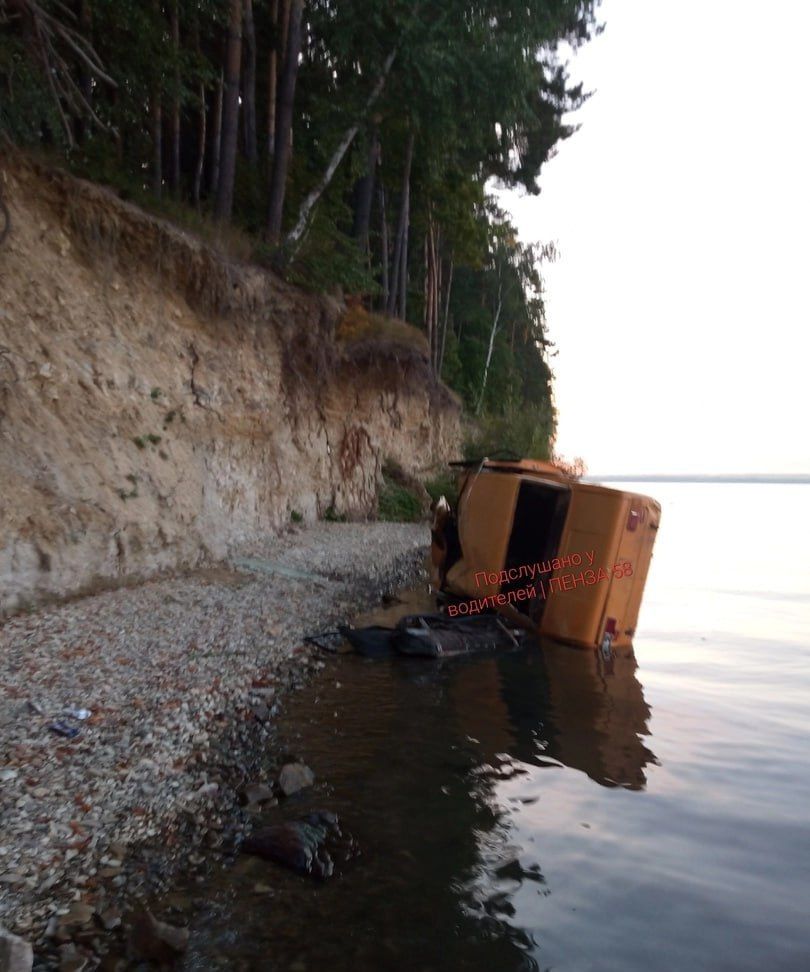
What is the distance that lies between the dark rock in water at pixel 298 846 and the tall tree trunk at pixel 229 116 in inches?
437

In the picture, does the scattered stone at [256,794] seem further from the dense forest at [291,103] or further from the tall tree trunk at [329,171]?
the tall tree trunk at [329,171]

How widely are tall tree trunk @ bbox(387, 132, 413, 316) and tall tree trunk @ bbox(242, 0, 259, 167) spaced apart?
4811 millimetres

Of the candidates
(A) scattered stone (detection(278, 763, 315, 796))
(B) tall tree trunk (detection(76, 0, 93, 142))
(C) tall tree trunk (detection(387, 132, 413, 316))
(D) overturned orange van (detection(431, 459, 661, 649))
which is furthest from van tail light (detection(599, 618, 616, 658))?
(C) tall tree trunk (detection(387, 132, 413, 316))

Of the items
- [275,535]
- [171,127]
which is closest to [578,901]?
[275,535]

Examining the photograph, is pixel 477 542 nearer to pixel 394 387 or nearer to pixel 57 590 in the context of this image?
pixel 57 590

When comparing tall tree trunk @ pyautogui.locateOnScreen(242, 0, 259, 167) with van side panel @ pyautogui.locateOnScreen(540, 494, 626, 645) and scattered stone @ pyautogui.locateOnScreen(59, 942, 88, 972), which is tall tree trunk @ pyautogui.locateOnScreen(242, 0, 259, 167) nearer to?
van side panel @ pyautogui.locateOnScreen(540, 494, 626, 645)

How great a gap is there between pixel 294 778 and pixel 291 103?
13.3 m

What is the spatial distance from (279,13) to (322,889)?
17604 millimetres

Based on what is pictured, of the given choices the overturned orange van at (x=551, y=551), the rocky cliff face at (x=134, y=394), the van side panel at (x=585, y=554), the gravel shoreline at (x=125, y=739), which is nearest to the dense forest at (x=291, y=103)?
the rocky cliff face at (x=134, y=394)

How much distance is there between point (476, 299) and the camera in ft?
119

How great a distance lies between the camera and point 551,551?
7773mm

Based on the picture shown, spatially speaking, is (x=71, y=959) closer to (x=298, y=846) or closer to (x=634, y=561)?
(x=298, y=846)

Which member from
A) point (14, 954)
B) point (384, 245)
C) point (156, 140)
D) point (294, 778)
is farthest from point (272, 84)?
point (14, 954)

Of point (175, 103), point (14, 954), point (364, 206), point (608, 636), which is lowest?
point (14, 954)
